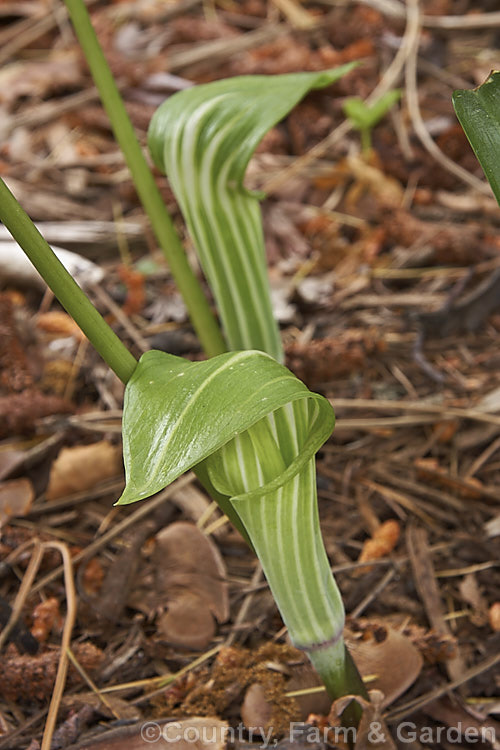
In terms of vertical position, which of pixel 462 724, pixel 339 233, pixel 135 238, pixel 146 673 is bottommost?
pixel 462 724

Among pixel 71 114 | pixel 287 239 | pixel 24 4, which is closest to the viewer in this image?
pixel 287 239

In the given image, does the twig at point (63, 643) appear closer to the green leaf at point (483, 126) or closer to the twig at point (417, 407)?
the twig at point (417, 407)

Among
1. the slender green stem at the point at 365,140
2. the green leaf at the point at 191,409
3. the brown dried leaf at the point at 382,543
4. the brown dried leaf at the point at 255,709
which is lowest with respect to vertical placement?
the brown dried leaf at the point at 382,543

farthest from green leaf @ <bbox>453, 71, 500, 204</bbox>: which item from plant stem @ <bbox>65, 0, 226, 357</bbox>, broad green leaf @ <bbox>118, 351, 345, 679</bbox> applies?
plant stem @ <bbox>65, 0, 226, 357</bbox>

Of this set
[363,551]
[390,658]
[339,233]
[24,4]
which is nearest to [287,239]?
[339,233]

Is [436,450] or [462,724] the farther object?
[436,450]

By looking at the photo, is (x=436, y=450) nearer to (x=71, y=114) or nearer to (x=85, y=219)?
(x=85, y=219)

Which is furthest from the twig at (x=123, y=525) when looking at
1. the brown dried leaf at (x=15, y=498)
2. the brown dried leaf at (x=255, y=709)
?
the brown dried leaf at (x=255, y=709)
